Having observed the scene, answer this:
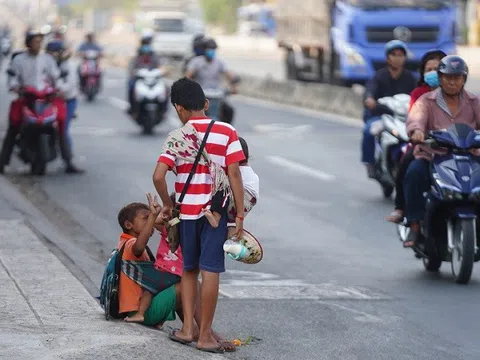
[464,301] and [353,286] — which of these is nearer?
[464,301]

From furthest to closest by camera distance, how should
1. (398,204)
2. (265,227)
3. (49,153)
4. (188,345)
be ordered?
Answer: (49,153)
(265,227)
(398,204)
(188,345)

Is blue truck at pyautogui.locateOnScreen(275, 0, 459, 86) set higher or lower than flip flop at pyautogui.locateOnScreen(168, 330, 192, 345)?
lower

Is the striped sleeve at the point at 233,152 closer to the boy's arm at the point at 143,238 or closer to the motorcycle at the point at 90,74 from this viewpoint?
the boy's arm at the point at 143,238

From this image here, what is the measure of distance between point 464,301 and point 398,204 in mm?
1724

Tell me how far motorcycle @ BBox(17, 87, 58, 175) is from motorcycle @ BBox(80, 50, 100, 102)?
1801cm

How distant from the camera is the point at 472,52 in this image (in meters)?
65.8

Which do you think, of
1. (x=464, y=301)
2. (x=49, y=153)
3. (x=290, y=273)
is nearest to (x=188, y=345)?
(x=464, y=301)

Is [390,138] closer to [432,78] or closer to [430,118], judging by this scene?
[432,78]

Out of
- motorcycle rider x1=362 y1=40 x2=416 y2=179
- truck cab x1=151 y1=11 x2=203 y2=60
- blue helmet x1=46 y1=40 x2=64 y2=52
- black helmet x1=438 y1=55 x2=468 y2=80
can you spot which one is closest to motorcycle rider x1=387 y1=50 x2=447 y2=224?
black helmet x1=438 y1=55 x2=468 y2=80

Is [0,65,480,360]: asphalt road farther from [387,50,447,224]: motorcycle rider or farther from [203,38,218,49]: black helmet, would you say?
[203,38,218,49]: black helmet

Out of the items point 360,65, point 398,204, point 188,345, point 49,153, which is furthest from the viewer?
point 360,65

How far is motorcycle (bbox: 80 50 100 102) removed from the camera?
1420 inches

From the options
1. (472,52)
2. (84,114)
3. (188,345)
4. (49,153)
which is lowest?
(472,52)

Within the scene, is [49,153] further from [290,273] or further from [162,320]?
[162,320]
